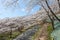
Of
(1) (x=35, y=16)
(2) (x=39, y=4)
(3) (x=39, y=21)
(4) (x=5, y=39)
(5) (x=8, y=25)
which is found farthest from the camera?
(1) (x=35, y=16)

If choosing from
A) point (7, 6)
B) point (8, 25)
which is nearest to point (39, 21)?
point (8, 25)

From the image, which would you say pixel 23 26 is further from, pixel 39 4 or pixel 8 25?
pixel 39 4

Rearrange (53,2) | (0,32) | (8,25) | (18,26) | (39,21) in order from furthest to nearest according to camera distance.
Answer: (39,21)
(18,26)
(8,25)
(0,32)
(53,2)

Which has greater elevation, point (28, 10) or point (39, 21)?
point (28, 10)

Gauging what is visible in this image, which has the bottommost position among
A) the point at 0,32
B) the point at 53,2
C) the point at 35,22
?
the point at 35,22

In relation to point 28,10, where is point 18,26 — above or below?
below

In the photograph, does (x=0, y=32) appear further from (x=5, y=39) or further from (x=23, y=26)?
(x=23, y=26)

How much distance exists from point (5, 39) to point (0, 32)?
470 centimetres

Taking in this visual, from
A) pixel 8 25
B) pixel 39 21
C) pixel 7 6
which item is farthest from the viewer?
pixel 39 21

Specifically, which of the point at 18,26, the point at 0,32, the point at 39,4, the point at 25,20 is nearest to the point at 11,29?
the point at 0,32

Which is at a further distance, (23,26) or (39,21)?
(39,21)

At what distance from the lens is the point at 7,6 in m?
20.7

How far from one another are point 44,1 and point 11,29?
1405 cm

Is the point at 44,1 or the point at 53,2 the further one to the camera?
the point at 53,2
